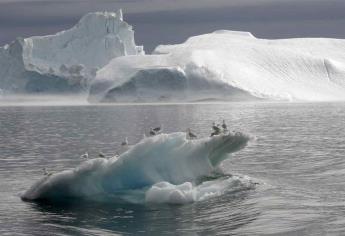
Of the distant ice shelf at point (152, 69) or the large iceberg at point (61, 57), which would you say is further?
the large iceberg at point (61, 57)

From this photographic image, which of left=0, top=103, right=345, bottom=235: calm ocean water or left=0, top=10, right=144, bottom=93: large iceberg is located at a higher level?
left=0, top=10, right=144, bottom=93: large iceberg

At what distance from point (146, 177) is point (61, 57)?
16524 centimetres

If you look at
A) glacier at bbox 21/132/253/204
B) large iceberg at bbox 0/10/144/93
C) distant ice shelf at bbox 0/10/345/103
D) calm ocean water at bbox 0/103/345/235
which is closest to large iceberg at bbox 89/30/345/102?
distant ice shelf at bbox 0/10/345/103

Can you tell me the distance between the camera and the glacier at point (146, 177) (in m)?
20.6

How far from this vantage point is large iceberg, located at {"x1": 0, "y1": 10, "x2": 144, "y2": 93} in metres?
175

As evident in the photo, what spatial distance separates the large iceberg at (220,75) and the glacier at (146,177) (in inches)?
5220

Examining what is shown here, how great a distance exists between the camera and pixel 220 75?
166 metres

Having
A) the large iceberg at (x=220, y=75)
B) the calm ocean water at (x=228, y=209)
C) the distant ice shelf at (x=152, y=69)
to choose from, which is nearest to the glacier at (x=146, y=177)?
the calm ocean water at (x=228, y=209)

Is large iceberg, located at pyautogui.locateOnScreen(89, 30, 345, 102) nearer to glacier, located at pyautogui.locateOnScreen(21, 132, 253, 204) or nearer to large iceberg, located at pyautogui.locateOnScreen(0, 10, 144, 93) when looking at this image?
large iceberg, located at pyautogui.locateOnScreen(0, 10, 144, 93)

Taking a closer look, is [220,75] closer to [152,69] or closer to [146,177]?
[152,69]

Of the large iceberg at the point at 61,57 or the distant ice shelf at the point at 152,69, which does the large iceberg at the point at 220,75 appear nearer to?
the distant ice shelf at the point at 152,69

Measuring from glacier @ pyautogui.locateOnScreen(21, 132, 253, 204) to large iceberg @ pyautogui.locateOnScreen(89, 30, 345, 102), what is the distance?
13258 centimetres

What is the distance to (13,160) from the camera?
3319 centimetres

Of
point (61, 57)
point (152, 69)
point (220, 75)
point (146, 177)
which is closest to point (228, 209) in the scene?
point (146, 177)
